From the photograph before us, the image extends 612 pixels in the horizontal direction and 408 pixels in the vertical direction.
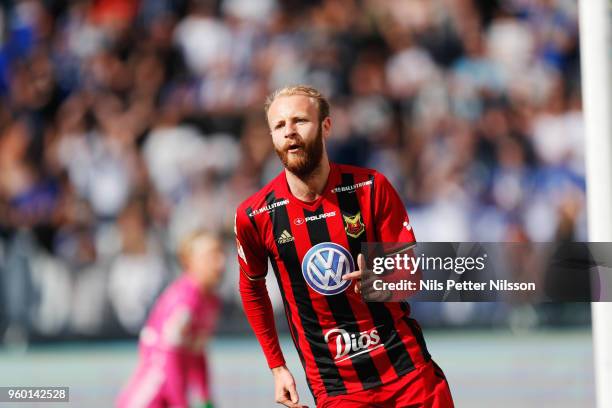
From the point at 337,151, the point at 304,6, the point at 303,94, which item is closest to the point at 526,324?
the point at 337,151

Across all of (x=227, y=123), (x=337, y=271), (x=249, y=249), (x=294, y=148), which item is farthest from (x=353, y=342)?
(x=227, y=123)

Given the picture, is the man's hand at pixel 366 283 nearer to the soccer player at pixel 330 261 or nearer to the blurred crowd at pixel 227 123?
the soccer player at pixel 330 261

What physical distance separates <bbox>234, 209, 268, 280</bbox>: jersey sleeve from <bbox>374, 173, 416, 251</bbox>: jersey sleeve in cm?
55

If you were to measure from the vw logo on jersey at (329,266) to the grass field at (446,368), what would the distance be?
395cm

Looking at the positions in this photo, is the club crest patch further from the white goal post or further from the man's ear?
the white goal post

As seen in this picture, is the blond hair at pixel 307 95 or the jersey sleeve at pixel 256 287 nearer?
the blond hair at pixel 307 95

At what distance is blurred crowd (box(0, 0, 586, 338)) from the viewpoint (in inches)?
447

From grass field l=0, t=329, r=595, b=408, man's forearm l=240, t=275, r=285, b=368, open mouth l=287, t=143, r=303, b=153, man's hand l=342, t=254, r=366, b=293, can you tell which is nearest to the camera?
man's hand l=342, t=254, r=366, b=293

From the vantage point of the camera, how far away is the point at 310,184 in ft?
14.3

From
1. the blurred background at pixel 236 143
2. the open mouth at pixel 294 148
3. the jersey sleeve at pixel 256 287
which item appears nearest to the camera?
the open mouth at pixel 294 148

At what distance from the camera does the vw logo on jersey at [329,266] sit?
4.22m

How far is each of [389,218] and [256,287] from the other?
0.75m

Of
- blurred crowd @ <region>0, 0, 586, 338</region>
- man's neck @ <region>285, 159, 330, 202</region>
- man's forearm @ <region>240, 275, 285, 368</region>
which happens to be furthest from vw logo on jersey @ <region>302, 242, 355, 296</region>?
blurred crowd @ <region>0, 0, 586, 338</region>

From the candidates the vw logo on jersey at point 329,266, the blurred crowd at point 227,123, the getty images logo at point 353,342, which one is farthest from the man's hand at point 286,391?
the blurred crowd at point 227,123
